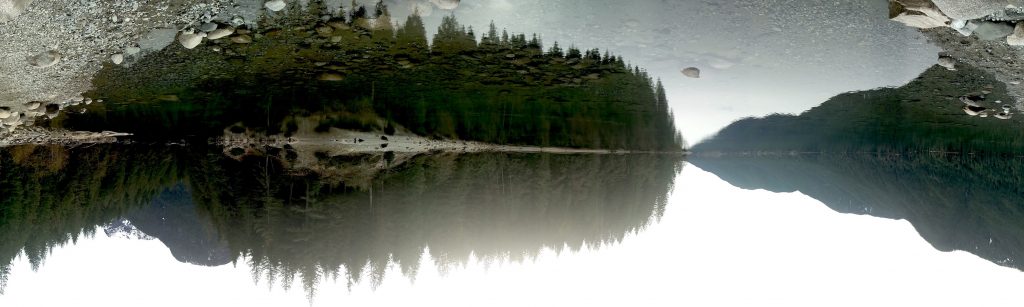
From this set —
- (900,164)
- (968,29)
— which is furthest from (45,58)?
(900,164)

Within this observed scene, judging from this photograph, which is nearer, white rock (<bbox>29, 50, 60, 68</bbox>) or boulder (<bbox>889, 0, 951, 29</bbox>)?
boulder (<bbox>889, 0, 951, 29</bbox>)

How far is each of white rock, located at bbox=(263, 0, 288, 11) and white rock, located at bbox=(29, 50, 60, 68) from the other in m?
2.90

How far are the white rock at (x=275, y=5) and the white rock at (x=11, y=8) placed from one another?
8.54ft

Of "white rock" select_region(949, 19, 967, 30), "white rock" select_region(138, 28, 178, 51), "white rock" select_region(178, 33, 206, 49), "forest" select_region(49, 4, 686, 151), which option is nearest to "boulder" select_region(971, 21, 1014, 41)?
"white rock" select_region(949, 19, 967, 30)

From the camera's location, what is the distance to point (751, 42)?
8914 millimetres

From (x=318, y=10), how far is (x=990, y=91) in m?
10.1

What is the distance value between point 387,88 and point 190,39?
3.17m

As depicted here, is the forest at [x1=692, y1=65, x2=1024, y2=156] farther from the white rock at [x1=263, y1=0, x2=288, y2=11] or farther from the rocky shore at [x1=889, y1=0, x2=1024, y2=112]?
the white rock at [x1=263, y1=0, x2=288, y2=11]

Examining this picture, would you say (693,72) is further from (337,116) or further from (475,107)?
(337,116)

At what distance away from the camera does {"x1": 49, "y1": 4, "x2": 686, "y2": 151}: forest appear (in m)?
9.02

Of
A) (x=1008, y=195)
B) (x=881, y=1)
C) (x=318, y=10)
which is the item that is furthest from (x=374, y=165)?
(x=1008, y=195)

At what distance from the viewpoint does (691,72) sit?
32.0 ft

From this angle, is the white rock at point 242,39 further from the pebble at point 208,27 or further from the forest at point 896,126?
the forest at point 896,126

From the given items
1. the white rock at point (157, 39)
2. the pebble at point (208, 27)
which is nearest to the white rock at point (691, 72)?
the pebble at point (208, 27)
